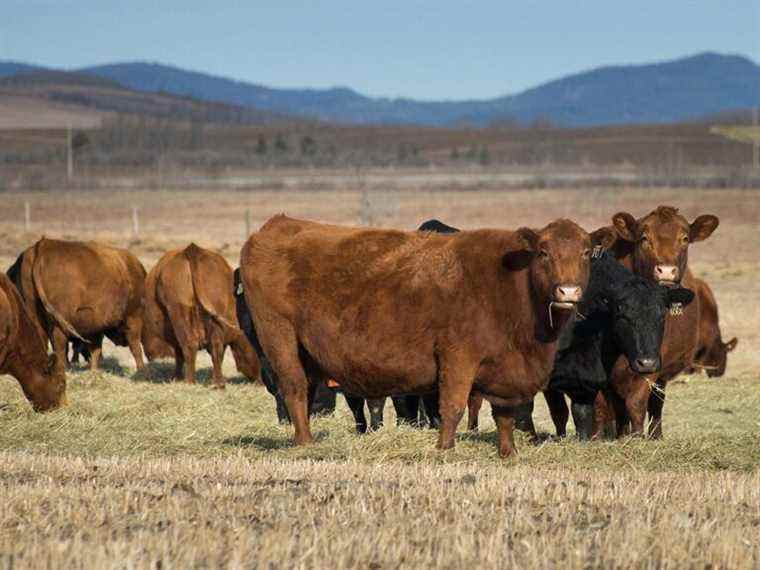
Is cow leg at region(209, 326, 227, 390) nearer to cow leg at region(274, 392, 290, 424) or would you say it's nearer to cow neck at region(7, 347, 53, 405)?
cow neck at region(7, 347, 53, 405)

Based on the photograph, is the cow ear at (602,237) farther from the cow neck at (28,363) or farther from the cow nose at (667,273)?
the cow neck at (28,363)

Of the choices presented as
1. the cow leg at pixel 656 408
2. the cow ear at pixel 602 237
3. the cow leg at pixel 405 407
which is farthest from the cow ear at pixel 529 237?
the cow leg at pixel 405 407

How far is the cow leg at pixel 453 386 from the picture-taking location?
923cm

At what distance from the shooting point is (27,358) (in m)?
12.4

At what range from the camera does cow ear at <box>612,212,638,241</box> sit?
11.3 metres

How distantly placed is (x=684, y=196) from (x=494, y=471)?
43.5m

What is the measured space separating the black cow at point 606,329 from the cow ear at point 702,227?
99 centimetres

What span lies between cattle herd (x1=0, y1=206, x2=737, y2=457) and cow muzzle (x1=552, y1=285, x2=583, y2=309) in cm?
1

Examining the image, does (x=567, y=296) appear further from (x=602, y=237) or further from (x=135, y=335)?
(x=135, y=335)

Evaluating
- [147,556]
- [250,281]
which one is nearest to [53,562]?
[147,556]

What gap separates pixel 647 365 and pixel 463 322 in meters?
1.58

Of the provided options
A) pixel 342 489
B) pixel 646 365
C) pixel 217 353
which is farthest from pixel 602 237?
pixel 217 353

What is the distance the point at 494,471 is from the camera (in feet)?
28.0

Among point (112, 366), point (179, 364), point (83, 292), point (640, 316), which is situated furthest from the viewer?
point (112, 366)
